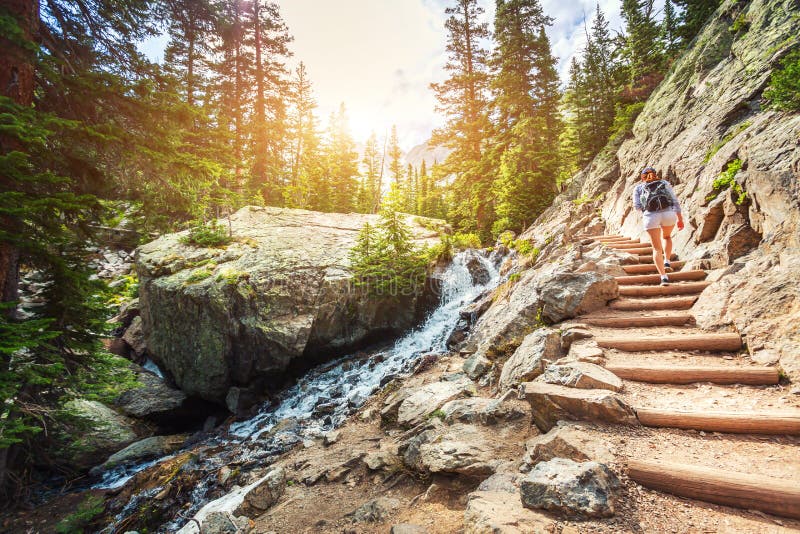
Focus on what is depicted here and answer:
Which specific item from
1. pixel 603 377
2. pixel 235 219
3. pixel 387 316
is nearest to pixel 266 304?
pixel 387 316

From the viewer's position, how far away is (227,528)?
4480mm

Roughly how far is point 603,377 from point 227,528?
5.88 metres

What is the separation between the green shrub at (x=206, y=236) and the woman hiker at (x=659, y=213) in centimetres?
1499

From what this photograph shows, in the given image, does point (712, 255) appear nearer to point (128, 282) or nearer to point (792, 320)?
point (792, 320)

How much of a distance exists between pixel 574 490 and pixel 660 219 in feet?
22.6

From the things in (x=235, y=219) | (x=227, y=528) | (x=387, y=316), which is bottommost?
(x=227, y=528)

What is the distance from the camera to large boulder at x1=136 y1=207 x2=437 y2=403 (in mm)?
10773

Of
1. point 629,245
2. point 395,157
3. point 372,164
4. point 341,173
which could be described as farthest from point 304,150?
point 629,245

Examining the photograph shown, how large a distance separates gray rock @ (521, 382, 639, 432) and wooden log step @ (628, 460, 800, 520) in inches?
27.8

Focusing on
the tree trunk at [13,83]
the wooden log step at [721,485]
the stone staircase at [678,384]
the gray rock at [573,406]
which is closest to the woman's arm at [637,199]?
the stone staircase at [678,384]

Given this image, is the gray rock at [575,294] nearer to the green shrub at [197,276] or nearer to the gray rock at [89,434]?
the gray rock at [89,434]

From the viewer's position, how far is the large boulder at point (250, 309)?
10.8 meters

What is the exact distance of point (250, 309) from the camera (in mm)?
10859

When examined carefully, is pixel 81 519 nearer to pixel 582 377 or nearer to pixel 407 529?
pixel 407 529
